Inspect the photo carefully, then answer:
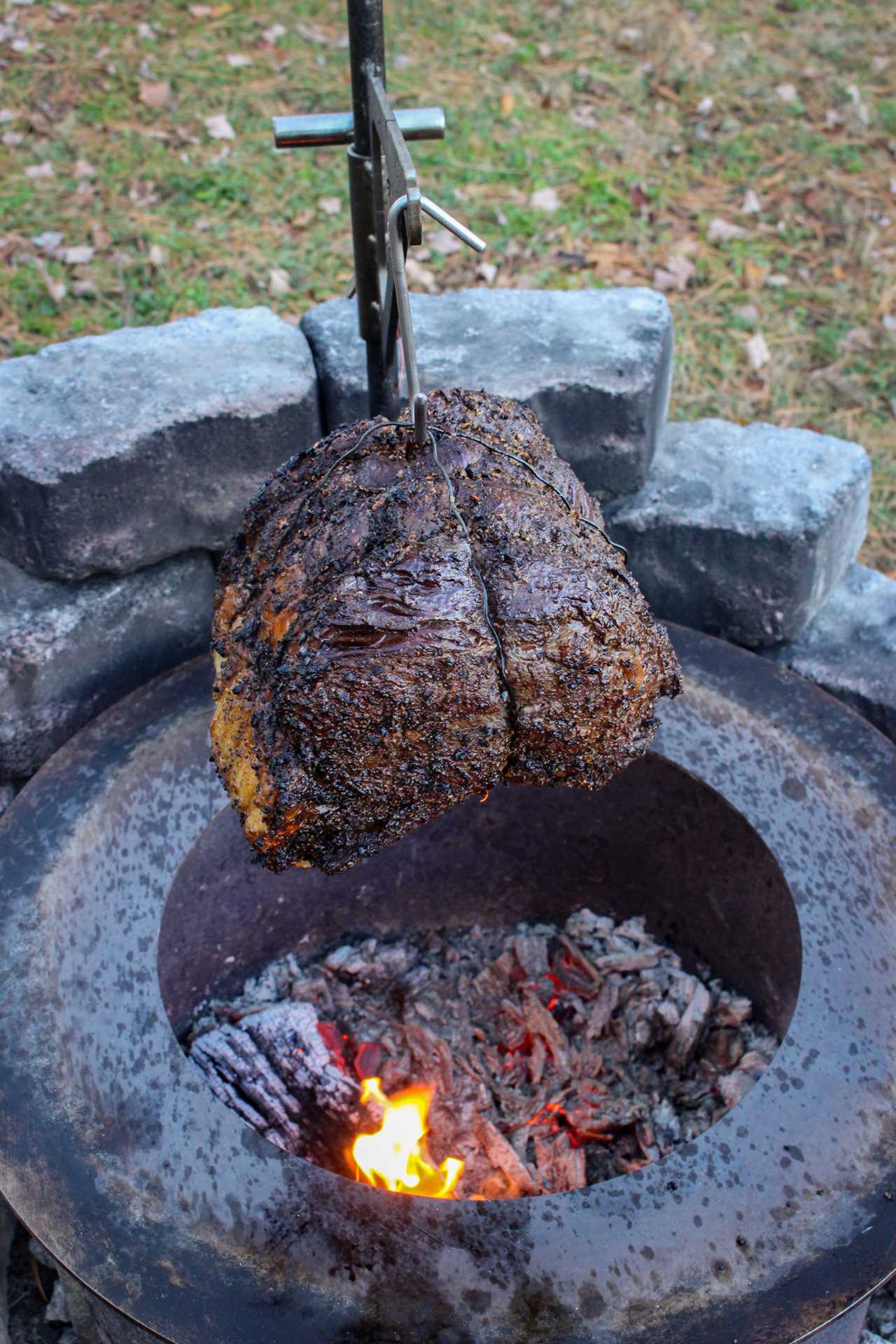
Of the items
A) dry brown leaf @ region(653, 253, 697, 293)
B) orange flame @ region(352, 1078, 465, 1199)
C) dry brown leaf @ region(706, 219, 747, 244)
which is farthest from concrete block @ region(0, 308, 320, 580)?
dry brown leaf @ region(706, 219, 747, 244)

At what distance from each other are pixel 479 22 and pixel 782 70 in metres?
1.55

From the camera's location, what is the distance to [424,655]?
1.65 m

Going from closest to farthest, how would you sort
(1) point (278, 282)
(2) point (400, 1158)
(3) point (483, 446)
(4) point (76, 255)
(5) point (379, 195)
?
1. (3) point (483, 446)
2. (5) point (379, 195)
3. (2) point (400, 1158)
4. (4) point (76, 255)
5. (1) point (278, 282)

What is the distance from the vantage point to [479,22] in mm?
5742

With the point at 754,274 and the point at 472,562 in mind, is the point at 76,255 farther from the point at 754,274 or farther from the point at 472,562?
the point at 472,562

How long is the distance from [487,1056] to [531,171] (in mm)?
4008

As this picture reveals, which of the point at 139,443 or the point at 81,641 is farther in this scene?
the point at 81,641

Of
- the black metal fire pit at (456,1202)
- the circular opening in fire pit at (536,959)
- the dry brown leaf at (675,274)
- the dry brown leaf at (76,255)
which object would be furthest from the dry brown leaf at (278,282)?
the circular opening in fire pit at (536,959)

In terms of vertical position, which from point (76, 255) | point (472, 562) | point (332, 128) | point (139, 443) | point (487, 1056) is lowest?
point (487, 1056)

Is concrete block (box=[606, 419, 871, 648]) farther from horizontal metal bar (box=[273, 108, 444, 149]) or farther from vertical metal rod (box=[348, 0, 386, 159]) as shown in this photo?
vertical metal rod (box=[348, 0, 386, 159])

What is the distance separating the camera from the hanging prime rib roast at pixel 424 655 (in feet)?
5.46

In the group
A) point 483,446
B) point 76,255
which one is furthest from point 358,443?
point 76,255

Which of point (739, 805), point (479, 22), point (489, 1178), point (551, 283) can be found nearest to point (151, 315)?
point (551, 283)

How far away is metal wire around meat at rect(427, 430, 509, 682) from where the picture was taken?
1686 mm
